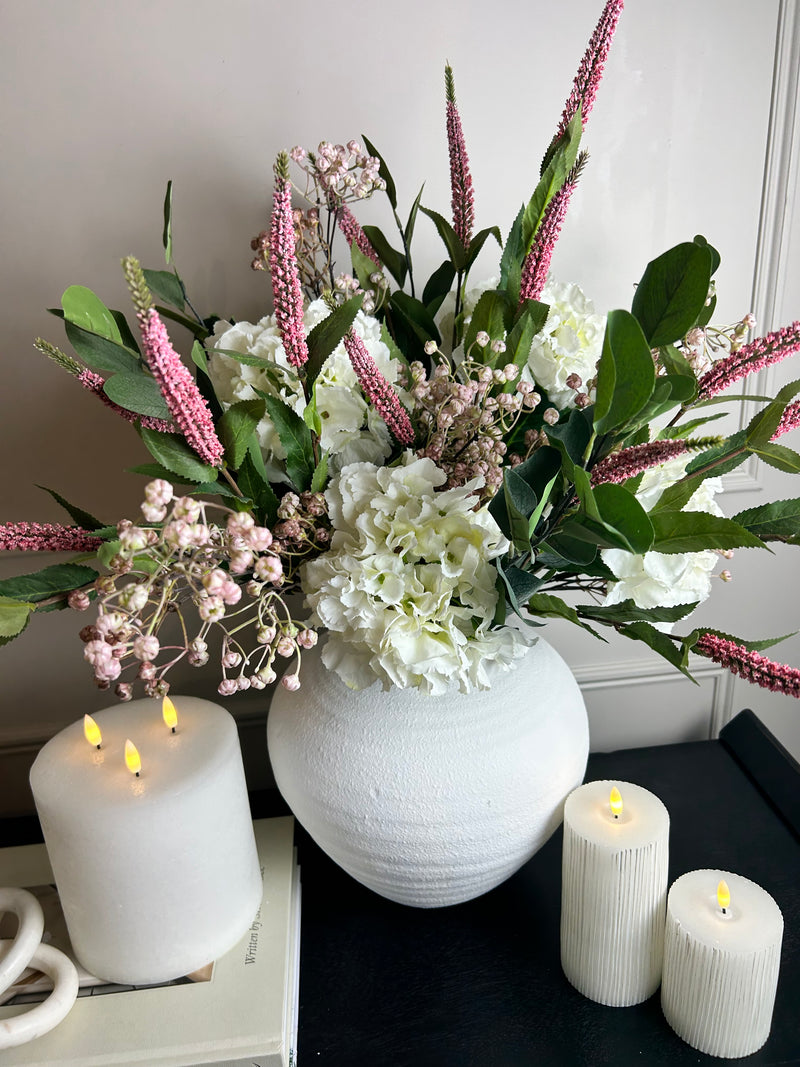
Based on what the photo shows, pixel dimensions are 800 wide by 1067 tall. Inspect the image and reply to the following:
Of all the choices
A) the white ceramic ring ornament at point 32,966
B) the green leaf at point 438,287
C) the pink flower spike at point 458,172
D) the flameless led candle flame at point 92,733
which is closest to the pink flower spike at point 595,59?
the pink flower spike at point 458,172

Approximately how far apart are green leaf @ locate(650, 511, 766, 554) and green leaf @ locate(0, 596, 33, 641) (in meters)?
0.40

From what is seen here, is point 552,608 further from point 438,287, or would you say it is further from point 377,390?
point 438,287

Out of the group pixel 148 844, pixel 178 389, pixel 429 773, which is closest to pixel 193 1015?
pixel 148 844

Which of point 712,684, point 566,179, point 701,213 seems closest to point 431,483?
point 566,179

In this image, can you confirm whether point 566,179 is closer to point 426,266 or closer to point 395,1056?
point 426,266

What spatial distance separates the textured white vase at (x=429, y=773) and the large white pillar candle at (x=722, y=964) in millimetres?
120

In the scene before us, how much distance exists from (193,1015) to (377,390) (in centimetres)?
47

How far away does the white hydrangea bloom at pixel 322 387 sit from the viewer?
1.85 feet

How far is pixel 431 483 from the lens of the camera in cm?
53

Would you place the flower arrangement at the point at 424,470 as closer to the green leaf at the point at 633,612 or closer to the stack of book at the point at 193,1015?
the green leaf at the point at 633,612

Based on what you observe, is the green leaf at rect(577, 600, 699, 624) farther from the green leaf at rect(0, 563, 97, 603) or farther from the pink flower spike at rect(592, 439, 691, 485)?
the green leaf at rect(0, 563, 97, 603)

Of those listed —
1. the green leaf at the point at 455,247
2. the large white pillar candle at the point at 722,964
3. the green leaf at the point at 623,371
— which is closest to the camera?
the green leaf at the point at 623,371

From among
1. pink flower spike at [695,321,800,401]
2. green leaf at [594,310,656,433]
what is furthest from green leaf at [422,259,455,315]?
green leaf at [594,310,656,433]

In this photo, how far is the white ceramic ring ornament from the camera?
56 centimetres
